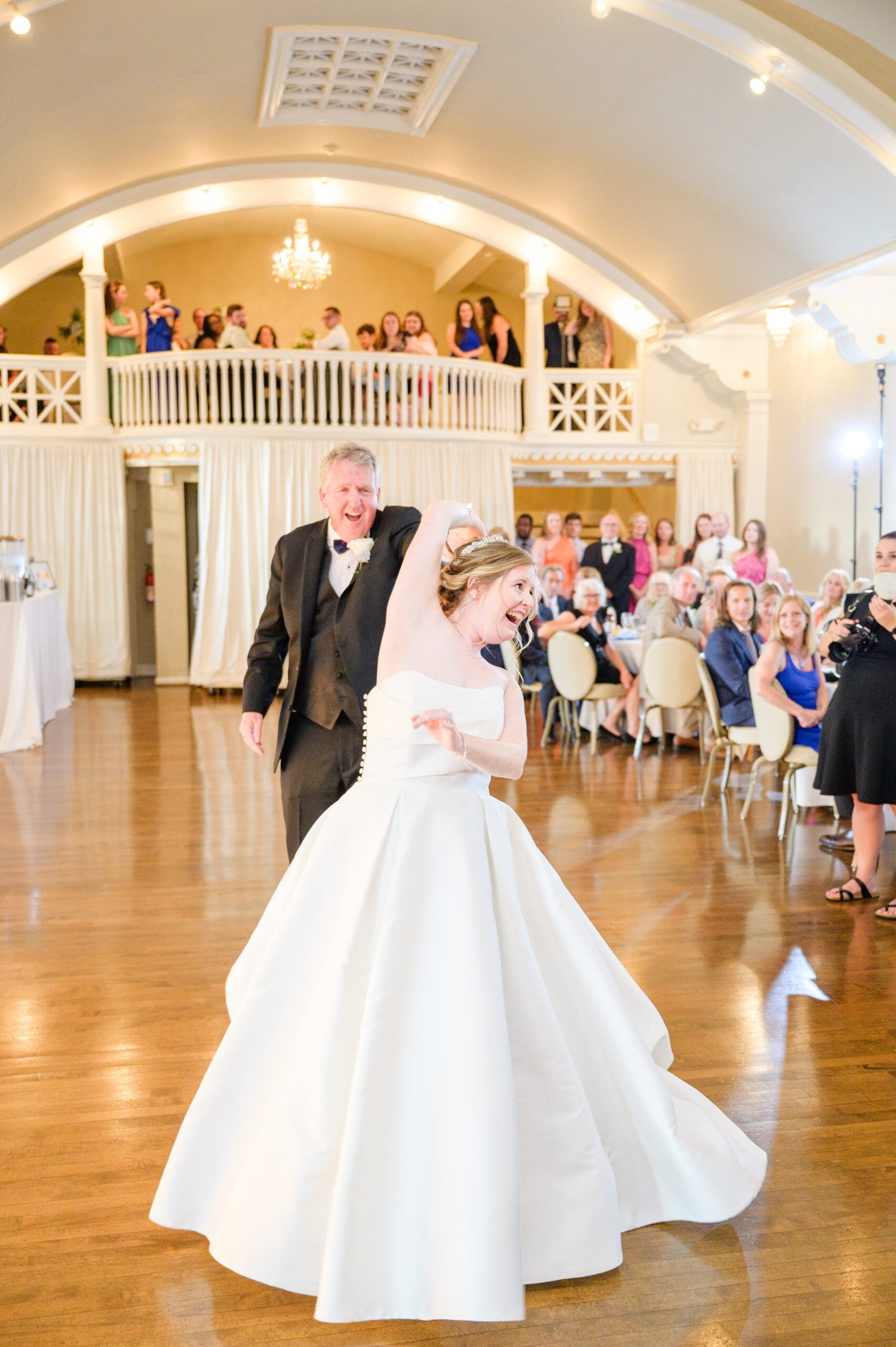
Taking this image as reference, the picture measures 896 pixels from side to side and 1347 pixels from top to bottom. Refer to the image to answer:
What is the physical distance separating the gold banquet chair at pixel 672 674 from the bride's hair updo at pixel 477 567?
5.19m

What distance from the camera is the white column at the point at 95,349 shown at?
12757mm

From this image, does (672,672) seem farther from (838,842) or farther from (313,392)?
(313,392)

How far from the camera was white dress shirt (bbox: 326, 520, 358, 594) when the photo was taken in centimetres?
313

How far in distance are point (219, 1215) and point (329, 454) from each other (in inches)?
72.0

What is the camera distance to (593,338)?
14.0 metres

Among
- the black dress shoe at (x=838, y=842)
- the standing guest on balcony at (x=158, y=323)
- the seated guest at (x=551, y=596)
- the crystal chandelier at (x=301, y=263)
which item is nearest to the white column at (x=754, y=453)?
the seated guest at (x=551, y=596)

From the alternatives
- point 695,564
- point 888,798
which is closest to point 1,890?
point 888,798

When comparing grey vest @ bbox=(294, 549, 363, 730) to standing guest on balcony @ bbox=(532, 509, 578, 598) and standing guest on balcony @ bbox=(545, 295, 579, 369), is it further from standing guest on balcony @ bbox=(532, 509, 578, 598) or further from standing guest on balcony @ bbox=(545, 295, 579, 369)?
standing guest on balcony @ bbox=(545, 295, 579, 369)

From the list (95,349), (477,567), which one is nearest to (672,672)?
(477,567)

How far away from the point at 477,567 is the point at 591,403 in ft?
38.9

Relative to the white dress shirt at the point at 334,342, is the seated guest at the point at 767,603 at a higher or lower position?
lower

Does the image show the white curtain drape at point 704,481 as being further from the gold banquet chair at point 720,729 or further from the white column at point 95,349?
the gold banquet chair at point 720,729

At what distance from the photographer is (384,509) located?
3238mm

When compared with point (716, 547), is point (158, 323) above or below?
above
